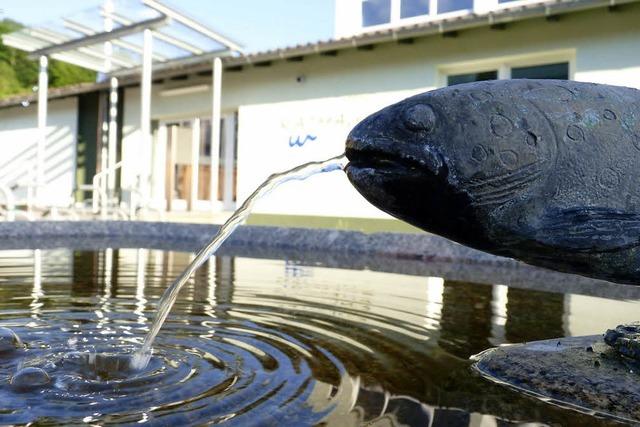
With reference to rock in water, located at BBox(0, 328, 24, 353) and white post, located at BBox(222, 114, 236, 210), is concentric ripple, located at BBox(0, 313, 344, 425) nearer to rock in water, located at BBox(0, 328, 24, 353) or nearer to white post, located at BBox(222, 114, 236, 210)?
rock in water, located at BBox(0, 328, 24, 353)

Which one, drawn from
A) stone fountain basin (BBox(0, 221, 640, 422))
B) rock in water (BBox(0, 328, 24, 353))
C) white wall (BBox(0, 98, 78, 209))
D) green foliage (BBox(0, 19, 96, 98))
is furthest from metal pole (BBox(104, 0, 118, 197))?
green foliage (BBox(0, 19, 96, 98))

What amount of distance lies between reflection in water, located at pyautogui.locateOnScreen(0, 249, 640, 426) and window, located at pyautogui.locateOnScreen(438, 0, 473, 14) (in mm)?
7668

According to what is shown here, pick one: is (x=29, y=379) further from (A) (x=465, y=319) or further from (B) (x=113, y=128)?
(B) (x=113, y=128)

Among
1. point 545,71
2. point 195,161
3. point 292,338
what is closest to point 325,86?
point 195,161

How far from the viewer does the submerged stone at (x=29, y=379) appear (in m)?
1.89

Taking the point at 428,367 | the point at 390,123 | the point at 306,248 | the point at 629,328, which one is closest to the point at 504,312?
the point at 629,328

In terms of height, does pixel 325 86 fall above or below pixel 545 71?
above

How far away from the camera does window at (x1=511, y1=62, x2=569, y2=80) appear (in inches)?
391

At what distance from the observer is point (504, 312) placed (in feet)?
12.3

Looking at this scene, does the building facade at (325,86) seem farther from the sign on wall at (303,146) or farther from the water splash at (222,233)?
the water splash at (222,233)

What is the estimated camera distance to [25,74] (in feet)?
123

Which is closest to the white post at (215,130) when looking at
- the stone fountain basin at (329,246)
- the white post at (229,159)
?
the white post at (229,159)

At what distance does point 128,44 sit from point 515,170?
12.4 metres

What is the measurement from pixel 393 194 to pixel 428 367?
2.54 feet
